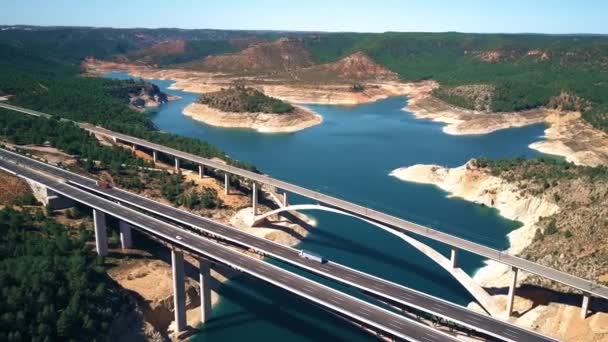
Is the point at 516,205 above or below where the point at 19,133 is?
below

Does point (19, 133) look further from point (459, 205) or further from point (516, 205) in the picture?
point (516, 205)

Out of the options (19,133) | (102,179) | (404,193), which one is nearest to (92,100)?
(19,133)

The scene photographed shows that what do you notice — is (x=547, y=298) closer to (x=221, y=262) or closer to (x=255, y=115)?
(x=221, y=262)

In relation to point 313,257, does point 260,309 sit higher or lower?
lower

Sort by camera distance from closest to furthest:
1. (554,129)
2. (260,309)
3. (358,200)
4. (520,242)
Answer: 1. (260,309)
2. (520,242)
3. (358,200)
4. (554,129)

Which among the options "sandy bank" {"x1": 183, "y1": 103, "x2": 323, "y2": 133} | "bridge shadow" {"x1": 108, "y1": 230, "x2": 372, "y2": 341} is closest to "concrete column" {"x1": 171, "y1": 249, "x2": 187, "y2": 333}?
"bridge shadow" {"x1": 108, "y1": 230, "x2": 372, "y2": 341}

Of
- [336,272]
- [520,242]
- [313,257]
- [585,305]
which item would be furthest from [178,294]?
[520,242]

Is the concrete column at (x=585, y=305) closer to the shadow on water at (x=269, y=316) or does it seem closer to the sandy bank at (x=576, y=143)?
the shadow on water at (x=269, y=316)
